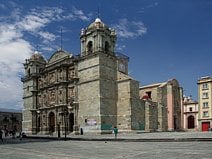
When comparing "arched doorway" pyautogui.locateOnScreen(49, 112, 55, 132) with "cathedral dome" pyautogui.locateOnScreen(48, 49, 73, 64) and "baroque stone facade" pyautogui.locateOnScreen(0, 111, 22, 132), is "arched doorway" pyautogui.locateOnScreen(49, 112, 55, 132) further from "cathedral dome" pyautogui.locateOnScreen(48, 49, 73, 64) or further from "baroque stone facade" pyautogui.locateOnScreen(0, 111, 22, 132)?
"baroque stone facade" pyautogui.locateOnScreen(0, 111, 22, 132)

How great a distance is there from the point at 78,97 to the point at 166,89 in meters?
20.5

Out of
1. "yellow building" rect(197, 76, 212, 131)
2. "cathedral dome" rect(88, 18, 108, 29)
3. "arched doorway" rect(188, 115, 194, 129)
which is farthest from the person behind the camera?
"arched doorway" rect(188, 115, 194, 129)

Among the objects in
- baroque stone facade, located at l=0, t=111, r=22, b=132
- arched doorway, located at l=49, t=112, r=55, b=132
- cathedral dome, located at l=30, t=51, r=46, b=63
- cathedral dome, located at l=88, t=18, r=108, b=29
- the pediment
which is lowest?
baroque stone facade, located at l=0, t=111, r=22, b=132

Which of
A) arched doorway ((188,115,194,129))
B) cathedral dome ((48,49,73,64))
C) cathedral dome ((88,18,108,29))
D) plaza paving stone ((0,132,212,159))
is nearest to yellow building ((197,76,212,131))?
arched doorway ((188,115,194,129))

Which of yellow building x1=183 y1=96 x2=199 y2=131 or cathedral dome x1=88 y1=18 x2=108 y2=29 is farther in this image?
yellow building x1=183 y1=96 x2=199 y2=131

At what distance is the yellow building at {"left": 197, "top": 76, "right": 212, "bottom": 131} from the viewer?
213 ft

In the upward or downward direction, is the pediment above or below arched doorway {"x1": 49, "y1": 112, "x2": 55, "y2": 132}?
A: above

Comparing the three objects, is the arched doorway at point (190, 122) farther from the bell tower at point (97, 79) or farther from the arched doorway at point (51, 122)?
the arched doorway at point (51, 122)

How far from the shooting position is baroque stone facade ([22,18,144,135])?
4841 cm

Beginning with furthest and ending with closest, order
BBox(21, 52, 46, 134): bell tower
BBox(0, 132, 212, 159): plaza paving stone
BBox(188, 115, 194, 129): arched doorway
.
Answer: BBox(188, 115, 194, 129): arched doorway → BBox(21, 52, 46, 134): bell tower → BBox(0, 132, 212, 159): plaza paving stone

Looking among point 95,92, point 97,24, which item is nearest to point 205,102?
point 95,92

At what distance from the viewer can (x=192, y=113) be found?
243ft

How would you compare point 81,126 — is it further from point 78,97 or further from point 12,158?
point 12,158

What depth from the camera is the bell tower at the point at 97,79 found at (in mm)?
47938
